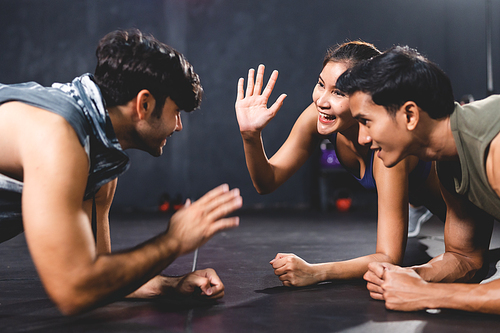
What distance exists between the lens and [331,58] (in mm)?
1659

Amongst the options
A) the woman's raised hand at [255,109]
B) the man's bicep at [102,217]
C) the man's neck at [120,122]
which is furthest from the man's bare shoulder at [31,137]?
the woman's raised hand at [255,109]

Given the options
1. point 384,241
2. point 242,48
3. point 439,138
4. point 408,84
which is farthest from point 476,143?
point 242,48

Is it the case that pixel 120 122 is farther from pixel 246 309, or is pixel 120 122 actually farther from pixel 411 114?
pixel 411 114

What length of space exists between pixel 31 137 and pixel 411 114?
96 cm

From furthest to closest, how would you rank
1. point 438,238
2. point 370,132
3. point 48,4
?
point 48,4 → point 438,238 → point 370,132

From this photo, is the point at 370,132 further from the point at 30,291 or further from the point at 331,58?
the point at 30,291

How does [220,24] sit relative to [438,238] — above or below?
above

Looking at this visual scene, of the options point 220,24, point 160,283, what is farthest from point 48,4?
point 160,283

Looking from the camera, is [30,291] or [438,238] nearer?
[30,291]

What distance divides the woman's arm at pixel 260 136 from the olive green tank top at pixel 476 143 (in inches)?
27.8

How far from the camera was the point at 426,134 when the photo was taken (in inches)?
47.1

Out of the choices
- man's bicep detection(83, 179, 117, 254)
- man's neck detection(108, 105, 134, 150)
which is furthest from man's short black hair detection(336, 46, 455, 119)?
man's bicep detection(83, 179, 117, 254)

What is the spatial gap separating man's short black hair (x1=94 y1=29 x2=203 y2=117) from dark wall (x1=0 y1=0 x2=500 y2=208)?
3444 mm

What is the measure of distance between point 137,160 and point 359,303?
3.73 m
